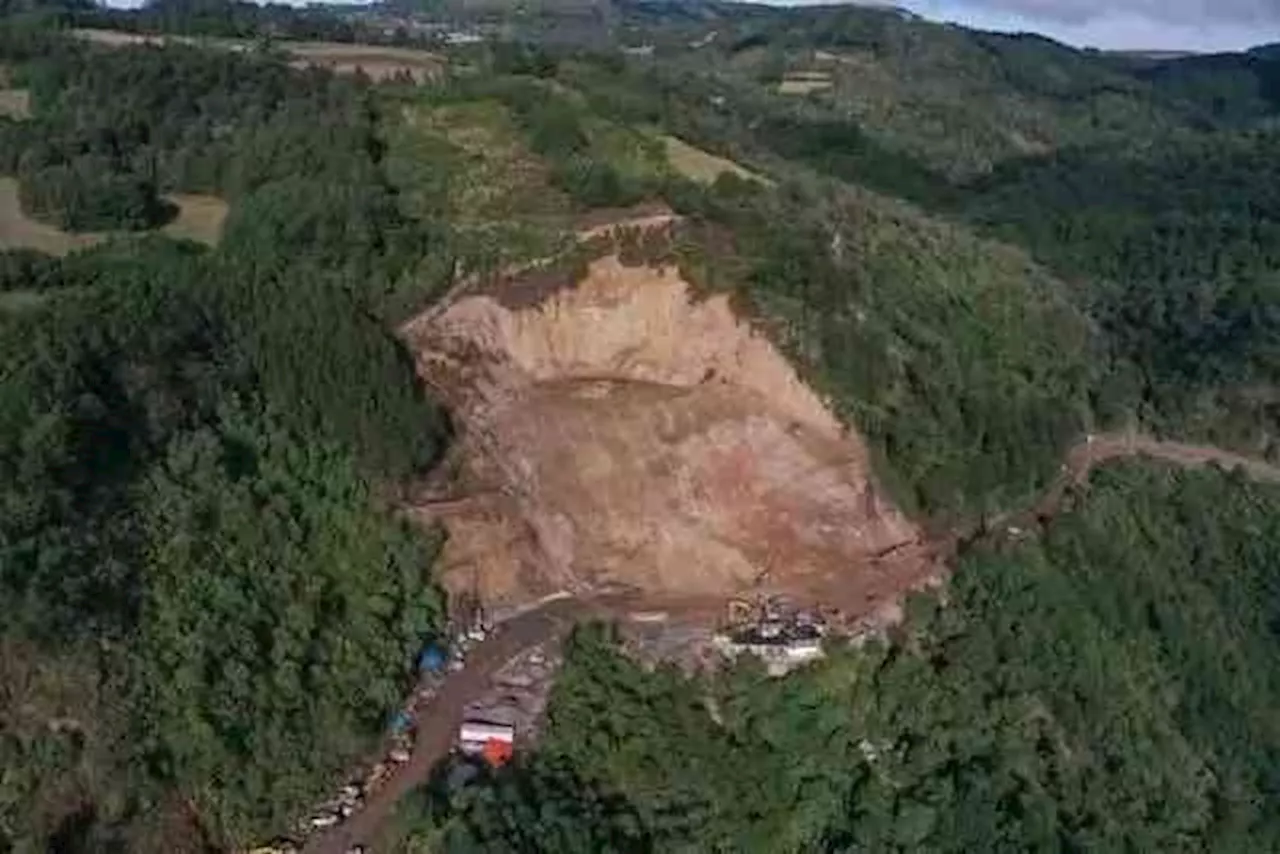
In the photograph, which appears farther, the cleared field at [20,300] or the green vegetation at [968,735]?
the cleared field at [20,300]

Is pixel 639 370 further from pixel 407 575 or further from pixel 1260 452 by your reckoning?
pixel 1260 452

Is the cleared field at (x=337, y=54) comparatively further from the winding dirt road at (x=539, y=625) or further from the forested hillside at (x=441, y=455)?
the winding dirt road at (x=539, y=625)

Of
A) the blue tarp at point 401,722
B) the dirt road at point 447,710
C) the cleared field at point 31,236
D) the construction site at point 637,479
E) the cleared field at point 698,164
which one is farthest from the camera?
the cleared field at point 698,164

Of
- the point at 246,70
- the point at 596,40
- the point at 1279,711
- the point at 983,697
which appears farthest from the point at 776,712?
the point at 596,40

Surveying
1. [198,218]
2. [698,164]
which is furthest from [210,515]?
[698,164]

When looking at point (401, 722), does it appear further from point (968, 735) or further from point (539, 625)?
point (968, 735)

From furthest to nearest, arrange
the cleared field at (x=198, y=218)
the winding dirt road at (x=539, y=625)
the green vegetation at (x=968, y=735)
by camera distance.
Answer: the cleared field at (x=198, y=218)
the green vegetation at (x=968, y=735)
the winding dirt road at (x=539, y=625)

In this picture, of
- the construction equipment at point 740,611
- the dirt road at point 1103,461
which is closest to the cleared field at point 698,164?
the dirt road at point 1103,461
